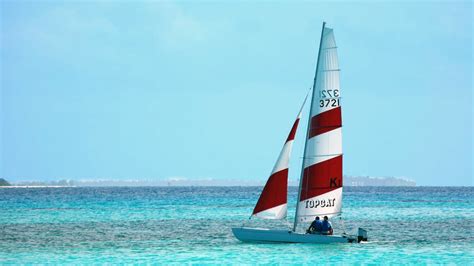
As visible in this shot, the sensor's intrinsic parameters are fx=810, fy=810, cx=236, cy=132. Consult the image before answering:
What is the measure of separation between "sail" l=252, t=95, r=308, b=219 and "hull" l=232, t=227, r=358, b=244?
0.86 m

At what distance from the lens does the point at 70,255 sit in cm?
3828

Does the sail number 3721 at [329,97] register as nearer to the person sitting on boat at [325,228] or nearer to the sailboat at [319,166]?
the sailboat at [319,166]

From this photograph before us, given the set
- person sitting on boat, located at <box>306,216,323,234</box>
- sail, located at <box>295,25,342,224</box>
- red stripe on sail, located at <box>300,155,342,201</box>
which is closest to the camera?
sail, located at <box>295,25,342,224</box>

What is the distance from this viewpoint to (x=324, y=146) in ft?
124

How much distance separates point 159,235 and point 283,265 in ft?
57.1

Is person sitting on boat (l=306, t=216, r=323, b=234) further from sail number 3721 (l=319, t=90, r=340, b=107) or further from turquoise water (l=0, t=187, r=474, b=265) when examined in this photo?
sail number 3721 (l=319, t=90, r=340, b=107)

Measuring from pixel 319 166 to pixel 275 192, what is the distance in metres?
2.59

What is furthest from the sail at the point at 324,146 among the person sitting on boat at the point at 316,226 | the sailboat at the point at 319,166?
the person sitting on boat at the point at 316,226

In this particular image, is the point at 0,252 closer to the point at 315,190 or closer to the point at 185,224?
the point at 315,190

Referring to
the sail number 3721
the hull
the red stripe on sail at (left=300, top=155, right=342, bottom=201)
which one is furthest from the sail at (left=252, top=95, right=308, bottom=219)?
the sail number 3721

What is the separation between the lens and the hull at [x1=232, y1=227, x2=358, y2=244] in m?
38.2

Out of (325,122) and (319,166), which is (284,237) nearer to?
(319,166)

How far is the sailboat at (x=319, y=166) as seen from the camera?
37062 millimetres

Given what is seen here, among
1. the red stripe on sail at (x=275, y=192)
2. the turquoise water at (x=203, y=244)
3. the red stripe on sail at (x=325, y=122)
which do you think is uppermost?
the red stripe on sail at (x=325, y=122)
